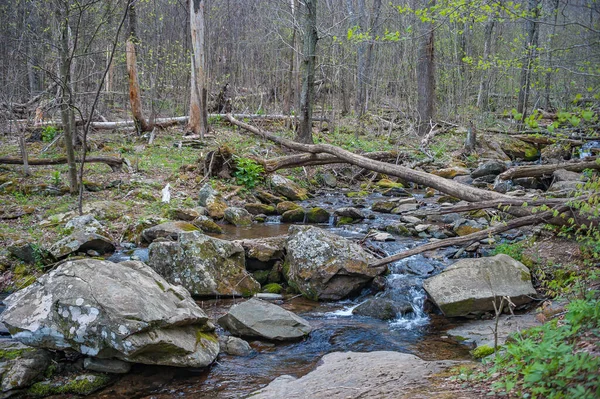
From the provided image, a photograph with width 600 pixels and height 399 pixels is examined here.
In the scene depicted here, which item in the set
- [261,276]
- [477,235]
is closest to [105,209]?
[261,276]

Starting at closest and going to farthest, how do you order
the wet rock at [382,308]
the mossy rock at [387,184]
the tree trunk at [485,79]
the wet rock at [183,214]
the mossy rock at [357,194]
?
the wet rock at [382,308] → the wet rock at [183,214] → the mossy rock at [357,194] → the mossy rock at [387,184] → the tree trunk at [485,79]

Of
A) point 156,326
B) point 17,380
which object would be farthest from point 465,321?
point 17,380

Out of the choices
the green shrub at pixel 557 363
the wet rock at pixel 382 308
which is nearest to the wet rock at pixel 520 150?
the wet rock at pixel 382 308

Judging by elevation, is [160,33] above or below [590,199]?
above

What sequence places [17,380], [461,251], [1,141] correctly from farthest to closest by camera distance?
[1,141], [461,251], [17,380]

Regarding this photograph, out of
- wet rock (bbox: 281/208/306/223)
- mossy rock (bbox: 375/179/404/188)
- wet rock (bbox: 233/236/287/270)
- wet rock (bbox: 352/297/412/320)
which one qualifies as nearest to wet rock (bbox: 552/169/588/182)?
mossy rock (bbox: 375/179/404/188)

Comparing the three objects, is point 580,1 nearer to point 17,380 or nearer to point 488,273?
point 488,273

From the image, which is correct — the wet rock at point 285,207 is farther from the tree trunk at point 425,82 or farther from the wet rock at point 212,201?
the tree trunk at point 425,82

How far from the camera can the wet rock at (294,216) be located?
33.1ft

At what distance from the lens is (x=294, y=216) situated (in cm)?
1011

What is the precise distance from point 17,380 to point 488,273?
5.21 metres

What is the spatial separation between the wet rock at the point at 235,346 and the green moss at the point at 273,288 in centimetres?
175

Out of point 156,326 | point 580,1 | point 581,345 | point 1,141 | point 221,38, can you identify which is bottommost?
point 156,326

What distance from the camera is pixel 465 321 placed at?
5.64 m
